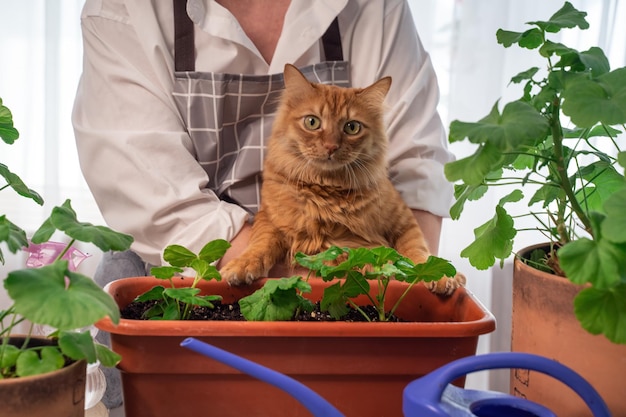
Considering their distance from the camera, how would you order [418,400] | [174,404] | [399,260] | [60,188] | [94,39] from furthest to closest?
[60,188], [94,39], [399,260], [174,404], [418,400]

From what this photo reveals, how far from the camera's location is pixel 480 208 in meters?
2.92

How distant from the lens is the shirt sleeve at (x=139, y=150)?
158cm

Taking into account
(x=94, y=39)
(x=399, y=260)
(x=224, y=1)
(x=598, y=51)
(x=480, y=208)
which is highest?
(x=224, y=1)

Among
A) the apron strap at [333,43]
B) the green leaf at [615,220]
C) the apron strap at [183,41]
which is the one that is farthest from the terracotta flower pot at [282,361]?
the apron strap at [333,43]

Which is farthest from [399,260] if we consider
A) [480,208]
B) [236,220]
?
[480,208]

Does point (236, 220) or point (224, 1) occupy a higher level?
point (224, 1)

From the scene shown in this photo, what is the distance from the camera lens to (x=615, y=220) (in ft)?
2.01

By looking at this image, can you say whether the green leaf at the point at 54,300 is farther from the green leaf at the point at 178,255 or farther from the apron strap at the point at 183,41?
the apron strap at the point at 183,41

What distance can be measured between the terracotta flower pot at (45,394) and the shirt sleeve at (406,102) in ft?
3.96

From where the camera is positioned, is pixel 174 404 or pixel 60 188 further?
pixel 60 188

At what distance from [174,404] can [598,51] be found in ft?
2.14

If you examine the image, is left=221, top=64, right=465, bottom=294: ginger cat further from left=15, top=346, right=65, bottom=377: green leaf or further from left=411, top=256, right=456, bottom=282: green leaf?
left=15, top=346, right=65, bottom=377: green leaf

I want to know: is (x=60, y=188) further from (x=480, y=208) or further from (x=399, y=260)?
(x=399, y=260)

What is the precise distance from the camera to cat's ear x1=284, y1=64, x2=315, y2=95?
155 cm
